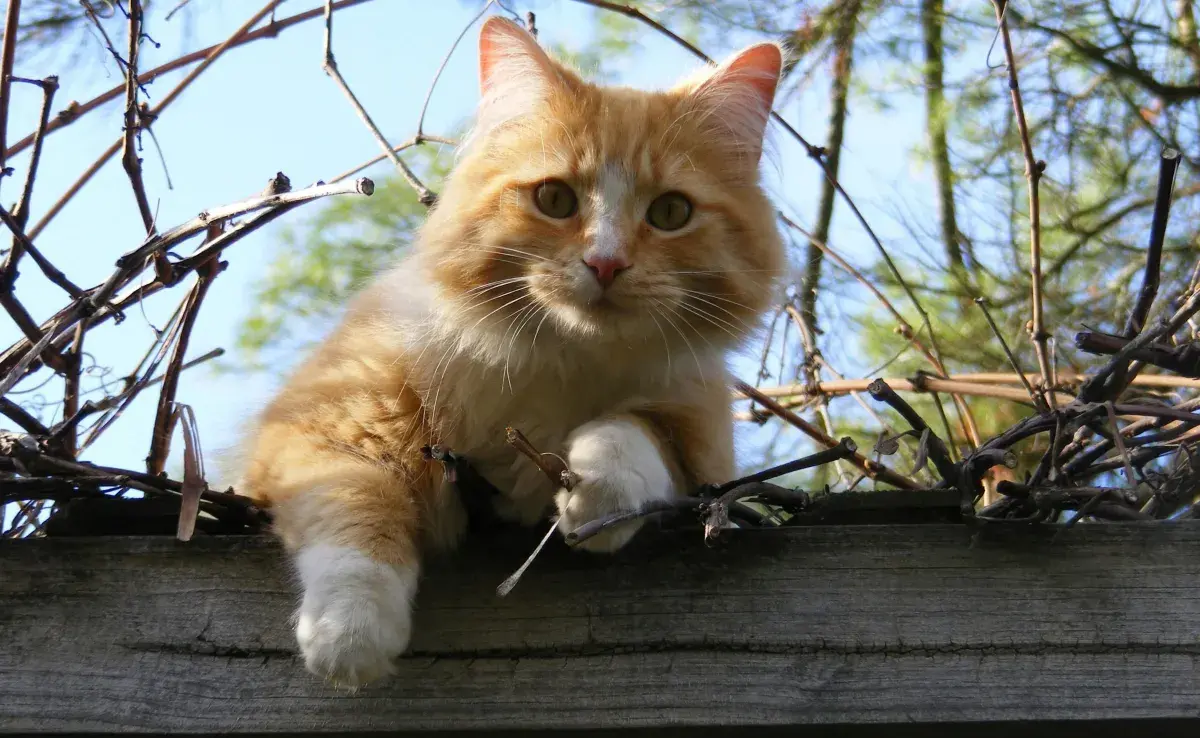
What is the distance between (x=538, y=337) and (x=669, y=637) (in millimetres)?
599

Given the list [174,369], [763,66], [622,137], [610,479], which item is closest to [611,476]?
[610,479]

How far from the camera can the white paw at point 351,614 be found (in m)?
1.16

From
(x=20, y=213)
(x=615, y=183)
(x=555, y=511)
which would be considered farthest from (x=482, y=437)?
(x=20, y=213)

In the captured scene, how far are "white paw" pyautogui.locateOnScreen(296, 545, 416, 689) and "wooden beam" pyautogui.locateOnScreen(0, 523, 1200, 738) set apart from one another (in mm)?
45

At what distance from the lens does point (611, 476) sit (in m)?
1.29

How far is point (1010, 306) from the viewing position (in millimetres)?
2828

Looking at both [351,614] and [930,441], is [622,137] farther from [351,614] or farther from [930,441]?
[351,614]

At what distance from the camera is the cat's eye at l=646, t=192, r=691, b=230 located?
1707 mm

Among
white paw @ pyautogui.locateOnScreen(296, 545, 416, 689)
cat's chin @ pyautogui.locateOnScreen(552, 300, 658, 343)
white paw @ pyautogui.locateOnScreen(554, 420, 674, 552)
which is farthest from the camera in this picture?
cat's chin @ pyautogui.locateOnScreen(552, 300, 658, 343)

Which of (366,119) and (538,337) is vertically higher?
(366,119)

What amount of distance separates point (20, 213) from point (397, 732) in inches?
38.7

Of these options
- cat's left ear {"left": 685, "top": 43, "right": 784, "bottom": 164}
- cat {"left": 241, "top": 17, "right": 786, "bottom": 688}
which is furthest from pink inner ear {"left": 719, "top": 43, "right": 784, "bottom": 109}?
cat {"left": 241, "top": 17, "right": 786, "bottom": 688}

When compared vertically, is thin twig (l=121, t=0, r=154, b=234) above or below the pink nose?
above

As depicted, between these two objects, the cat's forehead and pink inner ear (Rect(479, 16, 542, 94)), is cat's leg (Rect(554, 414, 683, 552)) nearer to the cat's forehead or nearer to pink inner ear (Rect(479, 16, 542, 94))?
the cat's forehead
